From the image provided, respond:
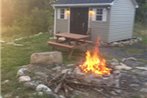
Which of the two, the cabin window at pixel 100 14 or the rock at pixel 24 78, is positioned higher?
the cabin window at pixel 100 14

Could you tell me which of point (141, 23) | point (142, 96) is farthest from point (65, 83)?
point (141, 23)

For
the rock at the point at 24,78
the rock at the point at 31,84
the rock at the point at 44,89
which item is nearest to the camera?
the rock at the point at 44,89

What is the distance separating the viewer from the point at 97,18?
1484 cm

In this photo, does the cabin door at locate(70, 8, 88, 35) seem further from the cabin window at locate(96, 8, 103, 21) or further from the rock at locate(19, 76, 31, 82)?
the rock at locate(19, 76, 31, 82)

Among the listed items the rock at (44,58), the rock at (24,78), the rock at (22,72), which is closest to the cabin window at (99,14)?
the rock at (44,58)

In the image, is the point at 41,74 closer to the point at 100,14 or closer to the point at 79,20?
the point at 100,14

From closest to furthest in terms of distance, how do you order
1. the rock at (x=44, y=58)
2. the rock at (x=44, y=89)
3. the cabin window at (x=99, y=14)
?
1. the rock at (x=44, y=89)
2. the rock at (x=44, y=58)
3. the cabin window at (x=99, y=14)

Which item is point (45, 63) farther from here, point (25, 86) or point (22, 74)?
point (25, 86)

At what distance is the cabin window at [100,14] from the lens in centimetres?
1445

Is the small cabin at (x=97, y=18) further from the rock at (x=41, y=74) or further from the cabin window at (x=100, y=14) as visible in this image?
the rock at (x=41, y=74)

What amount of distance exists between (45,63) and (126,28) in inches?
373

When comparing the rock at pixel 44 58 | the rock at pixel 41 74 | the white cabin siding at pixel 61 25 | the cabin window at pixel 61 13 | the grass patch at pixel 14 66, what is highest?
the cabin window at pixel 61 13

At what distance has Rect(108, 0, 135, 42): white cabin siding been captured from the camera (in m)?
14.7

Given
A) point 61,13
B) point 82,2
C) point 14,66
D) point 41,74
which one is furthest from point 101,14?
point 41,74
